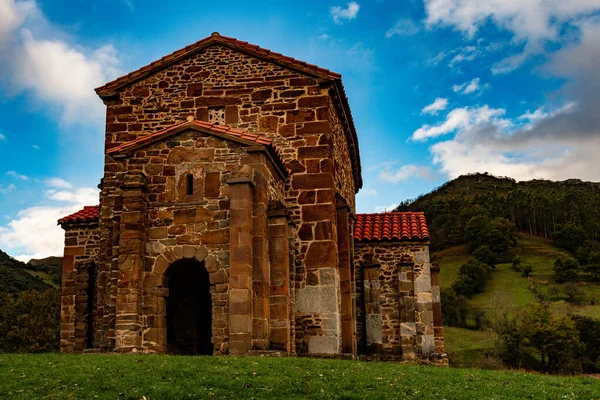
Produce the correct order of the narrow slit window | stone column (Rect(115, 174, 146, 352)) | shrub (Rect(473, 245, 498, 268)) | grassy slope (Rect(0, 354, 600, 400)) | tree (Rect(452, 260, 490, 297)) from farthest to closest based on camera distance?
A: shrub (Rect(473, 245, 498, 268))
tree (Rect(452, 260, 490, 297))
the narrow slit window
stone column (Rect(115, 174, 146, 352))
grassy slope (Rect(0, 354, 600, 400))

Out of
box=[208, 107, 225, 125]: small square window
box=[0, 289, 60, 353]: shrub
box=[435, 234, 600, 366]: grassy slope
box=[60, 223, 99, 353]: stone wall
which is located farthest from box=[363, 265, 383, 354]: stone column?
box=[0, 289, 60, 353]: shrub

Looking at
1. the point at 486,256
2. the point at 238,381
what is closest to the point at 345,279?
the point at 238,381

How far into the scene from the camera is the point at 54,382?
416 inches

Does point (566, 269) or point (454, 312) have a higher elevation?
point (566, 269)

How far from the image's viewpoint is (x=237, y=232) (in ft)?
50.0

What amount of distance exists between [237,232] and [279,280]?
1.81 meters

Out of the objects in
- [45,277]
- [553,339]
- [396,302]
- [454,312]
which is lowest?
[553,339]

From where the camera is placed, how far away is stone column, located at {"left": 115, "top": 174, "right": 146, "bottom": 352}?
15180mm

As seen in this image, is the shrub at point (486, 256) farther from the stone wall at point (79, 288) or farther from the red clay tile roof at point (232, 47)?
the stone wall at point (79, 288)

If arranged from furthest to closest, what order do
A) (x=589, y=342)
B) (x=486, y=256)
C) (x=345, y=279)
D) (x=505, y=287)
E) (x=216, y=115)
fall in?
(x=486, y=256) → (x=505, y=287) → (x=589, y=342) → (x=345, y=279) → (x=216, y=115)

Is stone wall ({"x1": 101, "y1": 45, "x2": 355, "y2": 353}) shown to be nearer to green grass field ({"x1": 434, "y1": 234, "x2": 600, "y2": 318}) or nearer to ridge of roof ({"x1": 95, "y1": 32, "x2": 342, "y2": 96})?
ridge of roof ({"x1": 95, "y1": 32, "x2": 342, "y2": 96})

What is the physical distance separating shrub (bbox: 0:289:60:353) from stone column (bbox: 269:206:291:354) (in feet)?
89.3

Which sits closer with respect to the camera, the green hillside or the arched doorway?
the arched doorway

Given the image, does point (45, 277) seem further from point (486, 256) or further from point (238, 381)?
point (238, 381)
